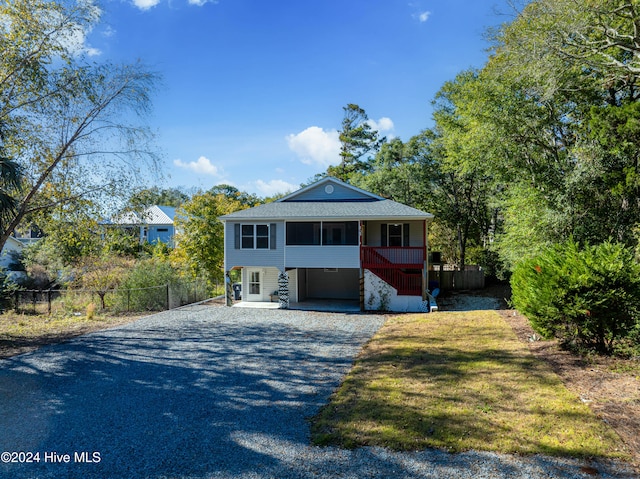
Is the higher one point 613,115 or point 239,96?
point 239,96

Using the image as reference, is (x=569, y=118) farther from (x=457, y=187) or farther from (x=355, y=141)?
(x=355, y=141)

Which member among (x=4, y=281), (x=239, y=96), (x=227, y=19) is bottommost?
(x=4, y=281)

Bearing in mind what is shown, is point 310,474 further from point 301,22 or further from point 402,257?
point 301,22

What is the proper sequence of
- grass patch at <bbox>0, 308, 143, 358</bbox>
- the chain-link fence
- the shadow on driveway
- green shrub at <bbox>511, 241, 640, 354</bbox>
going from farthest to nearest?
the chain-link fence → grass patch at <bbox>0, 308, 143, 358</bbox> → green shrub at <bbox>511, 241, 640, 354</bbox> → the shadow on driveway

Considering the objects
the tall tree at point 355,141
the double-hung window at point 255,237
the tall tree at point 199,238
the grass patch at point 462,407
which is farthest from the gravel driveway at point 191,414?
the tall tree at point 355,141

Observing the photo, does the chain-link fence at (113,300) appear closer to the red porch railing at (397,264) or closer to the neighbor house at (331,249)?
the neighbor house at (331,249)

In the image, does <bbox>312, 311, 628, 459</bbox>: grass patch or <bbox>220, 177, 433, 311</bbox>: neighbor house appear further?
<bbox>220, 177, 433, 311</bbox>: neighbor house

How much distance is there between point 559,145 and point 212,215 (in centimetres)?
1907

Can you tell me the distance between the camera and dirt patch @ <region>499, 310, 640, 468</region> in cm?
484

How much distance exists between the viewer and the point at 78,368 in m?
8.32

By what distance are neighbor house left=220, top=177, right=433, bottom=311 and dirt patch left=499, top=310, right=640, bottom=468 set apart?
7.75 metres

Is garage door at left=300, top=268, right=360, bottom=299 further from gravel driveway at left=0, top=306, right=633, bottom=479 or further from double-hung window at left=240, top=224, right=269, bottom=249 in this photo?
gravel driveway at left=0, top=306, right=633, bottom=479

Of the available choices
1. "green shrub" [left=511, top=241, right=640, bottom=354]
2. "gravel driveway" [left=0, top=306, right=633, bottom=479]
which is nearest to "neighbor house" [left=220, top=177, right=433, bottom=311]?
"gravel driveway" [left=0, top=306, right=633, bottom=479]

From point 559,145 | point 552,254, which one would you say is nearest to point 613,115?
point 559,145
